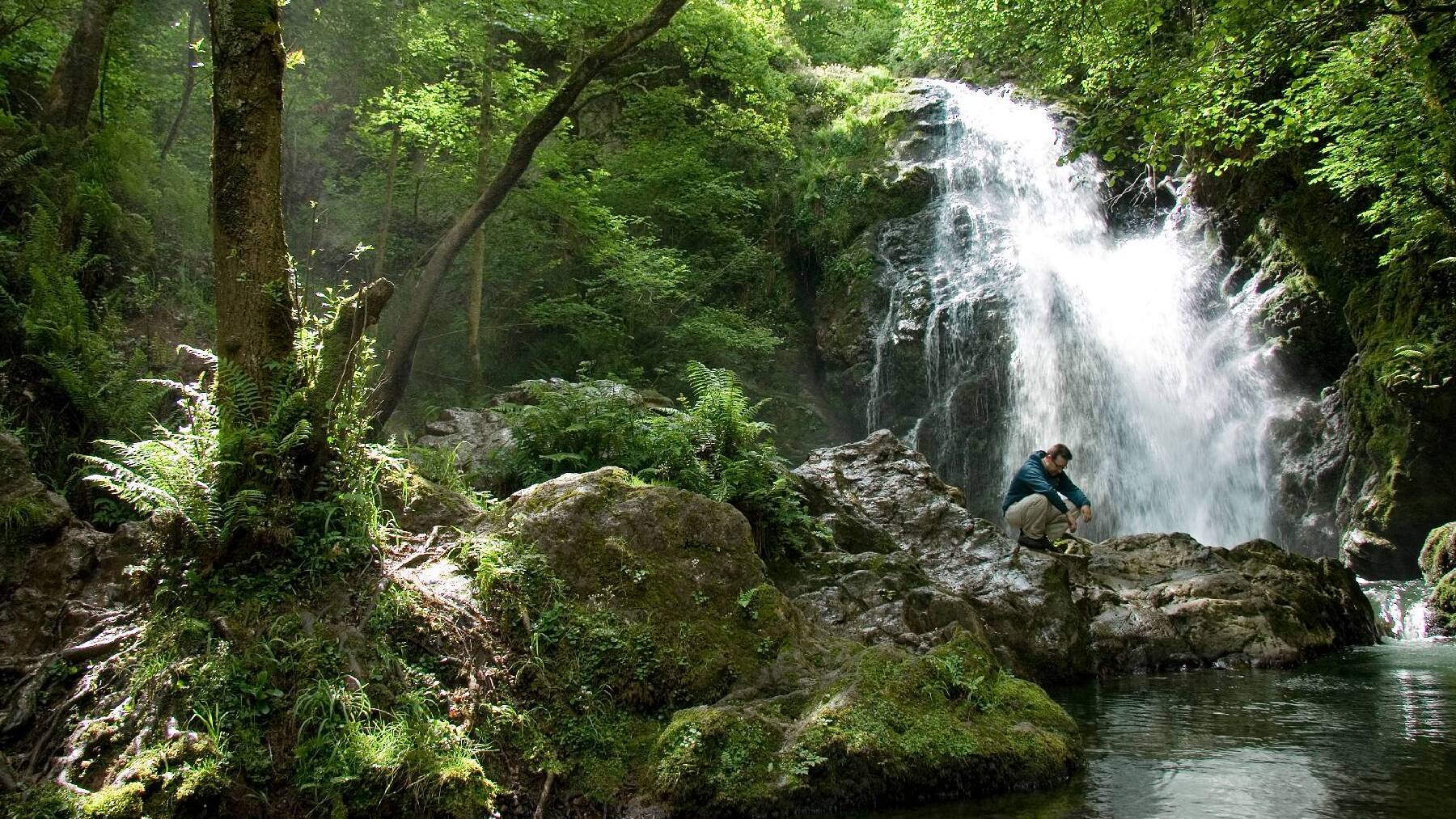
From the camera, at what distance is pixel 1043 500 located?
9.55 meters

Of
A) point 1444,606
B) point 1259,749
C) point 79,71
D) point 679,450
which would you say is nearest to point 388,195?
point 79,71

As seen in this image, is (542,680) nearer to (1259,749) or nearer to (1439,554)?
(1259,749)

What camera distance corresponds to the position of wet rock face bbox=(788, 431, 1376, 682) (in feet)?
23.2

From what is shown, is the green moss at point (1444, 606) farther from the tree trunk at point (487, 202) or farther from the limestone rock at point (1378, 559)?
the tree trunk at point (487, 202)

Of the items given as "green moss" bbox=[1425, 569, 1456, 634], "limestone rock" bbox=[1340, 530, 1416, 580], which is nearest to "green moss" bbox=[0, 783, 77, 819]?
"green moss" bbox=[1425, 569, 1456, 634]

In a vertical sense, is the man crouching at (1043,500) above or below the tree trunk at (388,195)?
below

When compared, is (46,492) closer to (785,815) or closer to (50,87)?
(785,815)

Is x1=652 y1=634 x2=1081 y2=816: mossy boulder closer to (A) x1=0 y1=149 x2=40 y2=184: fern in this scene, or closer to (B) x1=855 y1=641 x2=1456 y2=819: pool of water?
(B) x1=855 y1=641 x2=1456 y2=819: pool of water

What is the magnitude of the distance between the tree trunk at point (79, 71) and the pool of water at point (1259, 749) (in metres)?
10.9

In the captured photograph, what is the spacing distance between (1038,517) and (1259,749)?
15.1 ft

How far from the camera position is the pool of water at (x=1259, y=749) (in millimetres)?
4047

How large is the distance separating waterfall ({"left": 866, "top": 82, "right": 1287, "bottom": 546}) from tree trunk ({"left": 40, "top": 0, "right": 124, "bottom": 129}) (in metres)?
13.9

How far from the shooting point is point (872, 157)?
2197 cm

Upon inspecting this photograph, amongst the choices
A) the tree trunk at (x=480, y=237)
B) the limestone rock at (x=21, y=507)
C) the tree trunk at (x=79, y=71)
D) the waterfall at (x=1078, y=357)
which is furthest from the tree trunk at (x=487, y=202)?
the waterfall at (x=1078, y=357)
